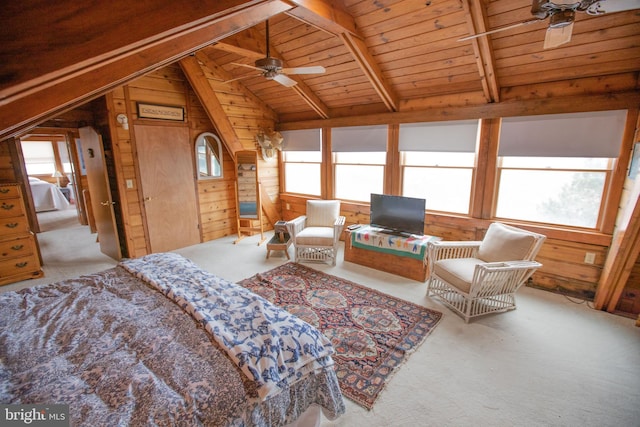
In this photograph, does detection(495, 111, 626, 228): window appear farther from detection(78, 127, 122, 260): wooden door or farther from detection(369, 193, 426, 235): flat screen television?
detection(78, 127, 122, 260): wooden door

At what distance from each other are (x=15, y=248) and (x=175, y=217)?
1.85m

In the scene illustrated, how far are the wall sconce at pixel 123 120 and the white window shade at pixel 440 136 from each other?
3891 millimetres

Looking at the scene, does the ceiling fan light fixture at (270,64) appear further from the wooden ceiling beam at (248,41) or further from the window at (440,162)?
the window at (440,162)

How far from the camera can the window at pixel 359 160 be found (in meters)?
4.61

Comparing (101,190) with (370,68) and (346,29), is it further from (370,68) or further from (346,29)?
(370,68)

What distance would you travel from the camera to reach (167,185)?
457 cm

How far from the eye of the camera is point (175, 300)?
5.90ft

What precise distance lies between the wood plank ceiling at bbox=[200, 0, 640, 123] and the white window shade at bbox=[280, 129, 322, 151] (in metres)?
0.94

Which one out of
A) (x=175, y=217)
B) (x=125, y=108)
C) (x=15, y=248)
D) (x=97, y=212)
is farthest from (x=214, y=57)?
(x=15, y=248)

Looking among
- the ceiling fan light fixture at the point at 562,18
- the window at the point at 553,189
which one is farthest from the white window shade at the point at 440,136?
the ceiling fan light fixture at the point at 562,18

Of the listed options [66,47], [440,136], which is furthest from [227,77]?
[66,47]

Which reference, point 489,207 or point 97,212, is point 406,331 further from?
point 97,212

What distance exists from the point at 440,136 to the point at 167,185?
4.13 metres

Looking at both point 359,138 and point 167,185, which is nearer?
point 167,185
